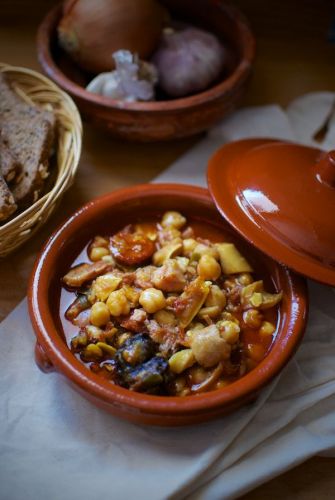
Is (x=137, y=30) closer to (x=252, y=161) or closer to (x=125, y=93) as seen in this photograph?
(x=125, y=93)

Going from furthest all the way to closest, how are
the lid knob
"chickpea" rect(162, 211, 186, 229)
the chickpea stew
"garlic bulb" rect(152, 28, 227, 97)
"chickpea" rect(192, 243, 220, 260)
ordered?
"garlic bulb" rect(152, 28, 227, 97)
"chickpea" rect(162, 211, 186, 229)
"chickpea" rect(192, 243, 220, 260)
the lid knob
the chickpea stew

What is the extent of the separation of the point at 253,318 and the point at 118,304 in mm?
352

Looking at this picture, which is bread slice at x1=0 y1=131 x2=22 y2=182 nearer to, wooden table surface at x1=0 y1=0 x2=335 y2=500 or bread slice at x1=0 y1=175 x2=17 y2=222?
bread slice at x1=0 y1=175 x2=17 y2=222

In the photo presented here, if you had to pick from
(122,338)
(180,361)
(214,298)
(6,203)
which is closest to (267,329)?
(214,298)

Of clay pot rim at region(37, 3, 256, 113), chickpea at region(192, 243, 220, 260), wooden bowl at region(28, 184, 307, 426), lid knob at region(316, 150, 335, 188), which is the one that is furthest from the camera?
clay pot rim at region(37, 3, 256, 113)

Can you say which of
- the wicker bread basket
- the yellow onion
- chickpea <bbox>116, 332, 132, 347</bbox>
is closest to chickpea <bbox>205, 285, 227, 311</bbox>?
chickpea <bbox>116, 332, 132, 347</bbox>

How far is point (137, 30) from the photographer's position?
6.33 ft

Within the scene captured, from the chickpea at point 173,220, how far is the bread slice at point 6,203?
43cm

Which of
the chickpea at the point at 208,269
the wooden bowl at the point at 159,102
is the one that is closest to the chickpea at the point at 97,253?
the chickpea at the point at 208,269

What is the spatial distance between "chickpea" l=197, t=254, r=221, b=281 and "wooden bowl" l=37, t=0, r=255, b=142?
559 millimetres

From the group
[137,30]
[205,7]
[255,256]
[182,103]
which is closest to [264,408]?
[255,256]

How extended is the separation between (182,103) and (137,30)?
34cm

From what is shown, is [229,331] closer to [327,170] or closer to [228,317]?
[228,317]

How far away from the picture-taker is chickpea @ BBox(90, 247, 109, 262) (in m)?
1.59
